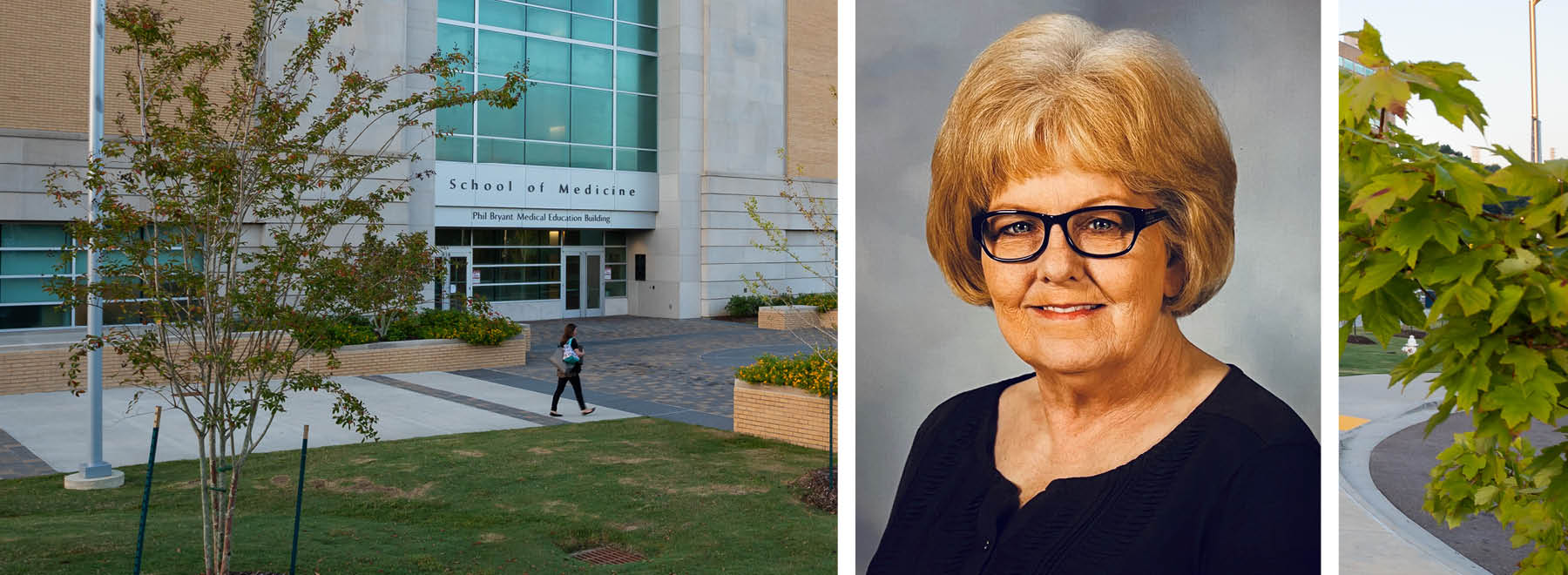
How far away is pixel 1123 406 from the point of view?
3205 millimetres

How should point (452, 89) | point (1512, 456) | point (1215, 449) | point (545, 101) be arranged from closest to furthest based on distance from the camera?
point (1215, 449) < point (1512, 456) < point (452, 89) < point (545, 101)

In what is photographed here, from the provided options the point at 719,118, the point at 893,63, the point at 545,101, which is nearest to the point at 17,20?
the point at 545,101

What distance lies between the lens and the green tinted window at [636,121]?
117 feet

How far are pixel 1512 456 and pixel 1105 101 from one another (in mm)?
2231

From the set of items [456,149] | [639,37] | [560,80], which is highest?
A: [639,37]

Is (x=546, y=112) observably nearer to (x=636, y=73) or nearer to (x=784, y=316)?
(x=636, y=73)

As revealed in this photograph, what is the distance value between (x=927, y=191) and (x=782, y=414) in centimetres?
1165

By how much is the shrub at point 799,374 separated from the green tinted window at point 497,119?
18.9 meters

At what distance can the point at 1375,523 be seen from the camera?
11.5 metres

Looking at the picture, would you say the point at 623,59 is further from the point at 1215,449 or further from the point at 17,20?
the point at 1215,449

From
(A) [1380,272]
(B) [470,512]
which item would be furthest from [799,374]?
(A) [1380,272]

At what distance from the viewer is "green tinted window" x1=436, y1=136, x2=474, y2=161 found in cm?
3155

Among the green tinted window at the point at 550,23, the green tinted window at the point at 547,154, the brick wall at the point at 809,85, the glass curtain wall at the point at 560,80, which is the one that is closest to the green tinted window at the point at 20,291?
the glass curtain wall at the point at 560,80

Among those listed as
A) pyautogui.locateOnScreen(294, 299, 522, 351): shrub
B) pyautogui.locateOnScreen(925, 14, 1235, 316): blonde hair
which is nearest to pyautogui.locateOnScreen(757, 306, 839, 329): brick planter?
pyautogui.locateOnScreen(294, 299, 522, 351): shrub
